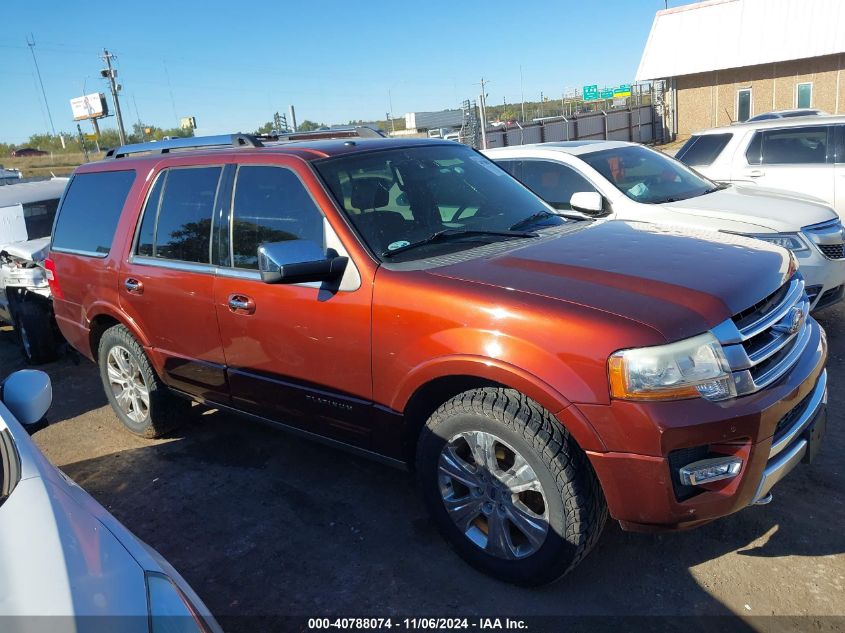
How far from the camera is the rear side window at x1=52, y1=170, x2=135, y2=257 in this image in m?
4.60

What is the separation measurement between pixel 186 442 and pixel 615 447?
3388 mm

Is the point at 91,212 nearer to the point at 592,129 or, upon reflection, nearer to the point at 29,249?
the point at 29,249

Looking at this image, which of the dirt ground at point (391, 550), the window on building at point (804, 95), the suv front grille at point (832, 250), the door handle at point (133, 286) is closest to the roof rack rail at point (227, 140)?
the door handle at point (133, 286)

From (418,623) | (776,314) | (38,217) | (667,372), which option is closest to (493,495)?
(418,623)

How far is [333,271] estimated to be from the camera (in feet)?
10.4

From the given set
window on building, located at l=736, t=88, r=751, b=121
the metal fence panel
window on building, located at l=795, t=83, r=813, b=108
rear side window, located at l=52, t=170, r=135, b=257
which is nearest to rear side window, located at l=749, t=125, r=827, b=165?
rear side window, located at l=52, t=170, r=135, b=257

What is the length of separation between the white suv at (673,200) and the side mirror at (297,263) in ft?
8.17

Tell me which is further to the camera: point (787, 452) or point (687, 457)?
point (787, 452)

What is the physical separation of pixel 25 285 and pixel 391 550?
534 cm

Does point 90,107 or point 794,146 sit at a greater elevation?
point 90,107

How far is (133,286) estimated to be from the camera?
14.2ft

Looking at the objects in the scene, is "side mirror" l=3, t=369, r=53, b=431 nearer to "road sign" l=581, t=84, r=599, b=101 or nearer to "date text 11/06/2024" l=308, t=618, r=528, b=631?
"date text 11/06/2024" l=308, t=618, r=528, b=631

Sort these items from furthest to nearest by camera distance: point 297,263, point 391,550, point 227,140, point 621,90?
point 621,90, point 227,140, point 391,550, point 297,263

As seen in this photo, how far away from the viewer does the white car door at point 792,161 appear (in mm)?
7941
